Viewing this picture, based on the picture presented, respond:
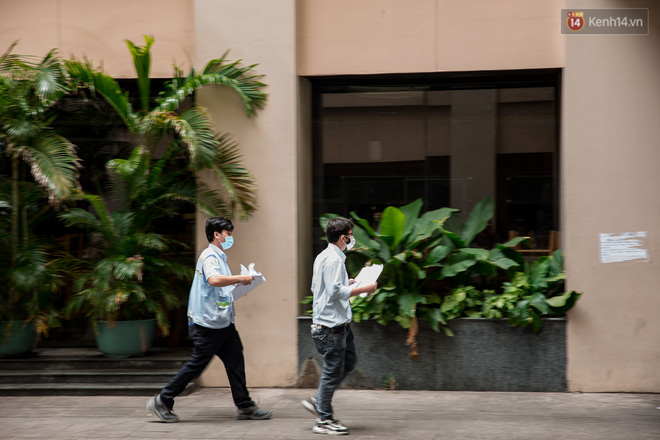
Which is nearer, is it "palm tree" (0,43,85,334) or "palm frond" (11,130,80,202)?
"palm frond" (11,130,80,202)

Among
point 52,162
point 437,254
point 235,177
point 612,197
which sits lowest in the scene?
point 437,254

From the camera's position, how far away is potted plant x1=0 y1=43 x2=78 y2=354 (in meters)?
7.71

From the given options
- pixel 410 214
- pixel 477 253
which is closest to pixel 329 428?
pixel 477 253

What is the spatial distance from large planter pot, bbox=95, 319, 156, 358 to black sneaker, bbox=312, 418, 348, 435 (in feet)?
9.75

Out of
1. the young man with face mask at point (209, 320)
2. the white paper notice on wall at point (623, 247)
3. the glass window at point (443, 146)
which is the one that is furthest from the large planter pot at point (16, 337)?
the white paper notice on wall at point (623, 247)

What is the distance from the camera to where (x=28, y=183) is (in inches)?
330

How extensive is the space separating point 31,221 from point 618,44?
284 inches

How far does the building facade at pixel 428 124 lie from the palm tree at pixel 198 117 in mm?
181

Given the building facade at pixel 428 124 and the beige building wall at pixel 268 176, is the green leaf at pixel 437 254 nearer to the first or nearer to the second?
the building facade at pixel 428 124

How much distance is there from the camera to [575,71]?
765 cm

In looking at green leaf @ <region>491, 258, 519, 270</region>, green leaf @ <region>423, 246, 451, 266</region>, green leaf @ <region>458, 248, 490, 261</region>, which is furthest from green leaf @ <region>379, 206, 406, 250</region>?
green leaf @ <region>491, 258, 519, 270</region>

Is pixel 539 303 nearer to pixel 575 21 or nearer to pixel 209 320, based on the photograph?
pixel 575 21

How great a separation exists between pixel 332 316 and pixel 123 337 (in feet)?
10.8

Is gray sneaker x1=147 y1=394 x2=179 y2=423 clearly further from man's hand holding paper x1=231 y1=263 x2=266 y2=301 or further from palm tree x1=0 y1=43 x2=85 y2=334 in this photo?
palm tree x1=0 y1=43 x2=85 y2=334
